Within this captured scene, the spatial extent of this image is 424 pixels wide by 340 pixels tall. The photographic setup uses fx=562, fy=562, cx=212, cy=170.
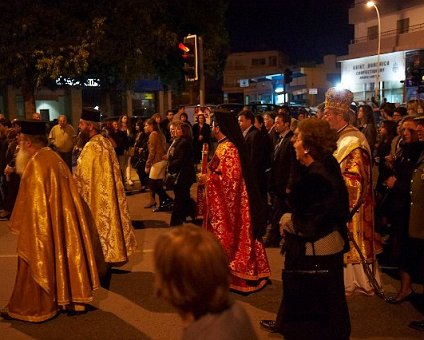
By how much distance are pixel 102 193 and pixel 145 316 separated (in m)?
1.51

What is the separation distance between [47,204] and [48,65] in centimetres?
1524

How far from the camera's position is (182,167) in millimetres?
9047

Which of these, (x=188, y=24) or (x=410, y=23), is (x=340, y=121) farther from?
(x=410, y=23)

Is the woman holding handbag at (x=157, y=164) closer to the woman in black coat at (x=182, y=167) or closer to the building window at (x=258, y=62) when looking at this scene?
the woman in black coat at (x=182, y=167)

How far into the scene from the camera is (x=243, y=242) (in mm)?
5676

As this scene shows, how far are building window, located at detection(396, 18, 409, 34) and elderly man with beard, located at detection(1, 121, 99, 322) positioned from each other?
31953 mm

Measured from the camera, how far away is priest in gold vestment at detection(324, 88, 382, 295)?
509 centimetres

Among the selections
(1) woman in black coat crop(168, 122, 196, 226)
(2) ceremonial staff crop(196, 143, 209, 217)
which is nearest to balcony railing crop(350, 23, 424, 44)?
(1) woman in black coat crop(168, 122, 196, 226)

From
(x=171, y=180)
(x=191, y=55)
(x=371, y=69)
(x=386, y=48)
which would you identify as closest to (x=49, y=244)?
(x=171, y=180)

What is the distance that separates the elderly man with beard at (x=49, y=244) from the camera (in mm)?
5004

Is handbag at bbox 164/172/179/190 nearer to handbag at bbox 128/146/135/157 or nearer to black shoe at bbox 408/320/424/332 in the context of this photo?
handbag at bbox 128/146/135/157

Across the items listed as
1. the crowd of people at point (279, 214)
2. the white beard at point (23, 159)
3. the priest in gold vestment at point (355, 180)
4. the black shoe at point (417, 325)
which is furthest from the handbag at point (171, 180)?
the black shoe at point (417, 325)

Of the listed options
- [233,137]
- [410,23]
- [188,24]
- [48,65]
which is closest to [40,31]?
[48,65]

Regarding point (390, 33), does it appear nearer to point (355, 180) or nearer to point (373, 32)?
point (373, 32)
